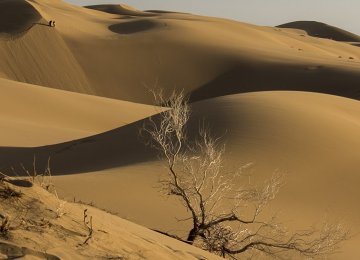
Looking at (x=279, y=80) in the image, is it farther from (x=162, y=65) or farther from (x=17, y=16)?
(x=17, y=16)

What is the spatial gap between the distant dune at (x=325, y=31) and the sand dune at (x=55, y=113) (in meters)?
93.6

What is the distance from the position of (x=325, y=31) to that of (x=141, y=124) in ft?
365

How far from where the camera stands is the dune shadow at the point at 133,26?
51.6 m

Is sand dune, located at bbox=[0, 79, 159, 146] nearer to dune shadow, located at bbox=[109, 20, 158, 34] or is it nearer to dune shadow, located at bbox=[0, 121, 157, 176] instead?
dune shadow, located at bbox=[0, 121, 157, 176]

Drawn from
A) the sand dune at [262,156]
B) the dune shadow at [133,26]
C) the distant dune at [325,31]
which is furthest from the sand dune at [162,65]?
the distant dune at [325,31]

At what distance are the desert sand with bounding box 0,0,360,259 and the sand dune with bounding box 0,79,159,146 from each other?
0.26 ft

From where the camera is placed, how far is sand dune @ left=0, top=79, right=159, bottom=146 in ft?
70.0

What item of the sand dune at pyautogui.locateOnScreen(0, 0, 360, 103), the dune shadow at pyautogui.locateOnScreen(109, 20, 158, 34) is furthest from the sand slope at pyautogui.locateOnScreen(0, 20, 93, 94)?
Answer: the dune shadow at pyautogui.locateOnScreen(109, 20, 158, 34)

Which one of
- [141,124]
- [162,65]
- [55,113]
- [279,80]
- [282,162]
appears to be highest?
[282,162]

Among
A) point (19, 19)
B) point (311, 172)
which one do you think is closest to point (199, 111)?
point (311, 172)

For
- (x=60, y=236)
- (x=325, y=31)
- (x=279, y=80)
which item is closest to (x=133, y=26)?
(x=279, y=80)

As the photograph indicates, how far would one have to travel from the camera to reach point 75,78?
3809 centimetres

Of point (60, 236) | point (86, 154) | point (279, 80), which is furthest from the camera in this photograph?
point (279, 80)

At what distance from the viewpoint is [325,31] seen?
124 meters
